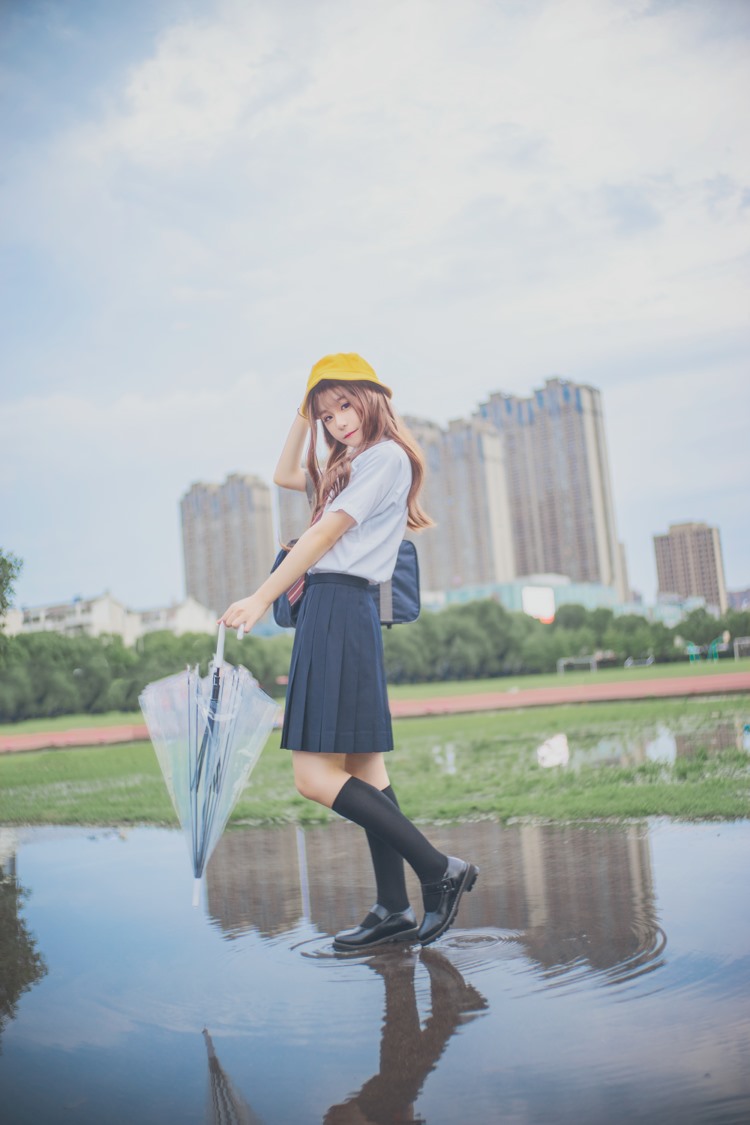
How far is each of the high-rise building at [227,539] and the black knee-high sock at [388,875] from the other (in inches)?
1389

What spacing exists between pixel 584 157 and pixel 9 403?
574 cm

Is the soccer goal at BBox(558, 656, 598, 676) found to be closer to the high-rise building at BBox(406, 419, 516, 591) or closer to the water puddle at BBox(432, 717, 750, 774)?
the water puddle at BBox(432, 717, 750, 774)

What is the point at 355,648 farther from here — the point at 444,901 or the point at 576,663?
the point at 576,663

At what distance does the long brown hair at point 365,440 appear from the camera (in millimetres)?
2811

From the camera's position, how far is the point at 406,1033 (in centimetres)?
196

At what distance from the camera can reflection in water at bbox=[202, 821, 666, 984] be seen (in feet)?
8.05

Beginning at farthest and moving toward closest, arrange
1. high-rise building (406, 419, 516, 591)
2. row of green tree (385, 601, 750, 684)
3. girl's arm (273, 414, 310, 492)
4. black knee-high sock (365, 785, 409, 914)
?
1. high-rise building (406, 419, 516, 591)
2. row of green tree (385, 601, 750, 684)
3. girl's arm (273, 414, 310, 492)
4. black knee-high sock (365, 785, 409, 914)

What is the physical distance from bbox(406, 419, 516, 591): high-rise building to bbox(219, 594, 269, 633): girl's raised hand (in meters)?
43.4

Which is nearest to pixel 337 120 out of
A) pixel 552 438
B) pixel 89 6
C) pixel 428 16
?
pixel 428 16

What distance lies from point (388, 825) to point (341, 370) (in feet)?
3.95

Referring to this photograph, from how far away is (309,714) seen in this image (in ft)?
8.75

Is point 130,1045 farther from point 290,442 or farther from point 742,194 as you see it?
point 742,194

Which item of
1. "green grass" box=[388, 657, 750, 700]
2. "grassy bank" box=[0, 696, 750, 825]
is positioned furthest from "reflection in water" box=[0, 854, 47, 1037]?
"green grass" box=[388, 657, 750, 700]

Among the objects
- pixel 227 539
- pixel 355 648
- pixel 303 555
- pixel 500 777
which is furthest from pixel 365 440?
pixel 227 539
